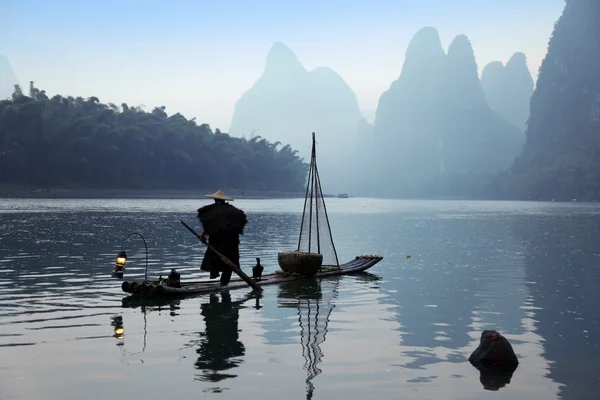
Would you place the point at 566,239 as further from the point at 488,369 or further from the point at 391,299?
the point at 488,369

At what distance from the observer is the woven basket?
2128 cm

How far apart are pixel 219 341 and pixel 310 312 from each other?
379cm

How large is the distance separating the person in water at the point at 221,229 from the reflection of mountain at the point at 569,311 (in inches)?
296

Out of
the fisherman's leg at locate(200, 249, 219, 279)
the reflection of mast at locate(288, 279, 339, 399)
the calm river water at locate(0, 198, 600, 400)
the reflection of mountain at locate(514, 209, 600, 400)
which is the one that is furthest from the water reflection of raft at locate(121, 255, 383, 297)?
the reflection of mountain at locate(514, 209, 600, 400)

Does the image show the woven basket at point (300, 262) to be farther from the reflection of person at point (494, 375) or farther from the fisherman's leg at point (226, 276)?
the reflection of person at point (494, 375)

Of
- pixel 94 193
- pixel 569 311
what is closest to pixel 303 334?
pixel 569 311

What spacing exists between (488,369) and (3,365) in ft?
23.3

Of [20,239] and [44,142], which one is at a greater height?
[44,142]

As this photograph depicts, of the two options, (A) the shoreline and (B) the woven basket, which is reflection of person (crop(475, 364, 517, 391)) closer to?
(B) the woven basket

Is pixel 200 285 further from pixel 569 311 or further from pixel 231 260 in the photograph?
pixel 569 311

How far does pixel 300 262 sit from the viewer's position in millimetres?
21266

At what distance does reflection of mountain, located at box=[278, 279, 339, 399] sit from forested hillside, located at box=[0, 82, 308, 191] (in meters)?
113

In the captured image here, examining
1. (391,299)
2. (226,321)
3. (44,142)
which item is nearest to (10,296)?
(226,321)

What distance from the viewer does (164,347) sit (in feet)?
39.0
